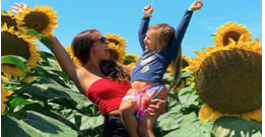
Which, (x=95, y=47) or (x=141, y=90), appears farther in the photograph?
(x=95, y=47)

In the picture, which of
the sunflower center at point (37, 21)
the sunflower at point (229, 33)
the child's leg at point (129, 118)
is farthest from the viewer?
the sunflower at point (229, 33)

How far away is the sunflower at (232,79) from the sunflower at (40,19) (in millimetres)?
1756

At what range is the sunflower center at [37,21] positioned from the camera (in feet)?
11.9


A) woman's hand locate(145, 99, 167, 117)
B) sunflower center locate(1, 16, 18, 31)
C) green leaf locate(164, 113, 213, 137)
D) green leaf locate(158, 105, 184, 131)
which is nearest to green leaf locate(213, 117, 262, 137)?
green leaf locate(164, 113, 213, 137)

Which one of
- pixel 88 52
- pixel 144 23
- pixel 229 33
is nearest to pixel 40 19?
pixel 88 52

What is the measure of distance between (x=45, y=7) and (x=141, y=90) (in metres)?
1.65

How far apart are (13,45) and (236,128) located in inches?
67.9

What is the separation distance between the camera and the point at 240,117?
2.55 m

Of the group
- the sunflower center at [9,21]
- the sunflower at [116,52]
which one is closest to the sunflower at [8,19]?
the sunflower center at [9,21]

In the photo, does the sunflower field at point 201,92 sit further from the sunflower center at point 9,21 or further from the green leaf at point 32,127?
the sunflower center at point 9,21

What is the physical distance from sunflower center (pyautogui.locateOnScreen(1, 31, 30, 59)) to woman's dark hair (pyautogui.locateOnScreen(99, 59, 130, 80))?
77 cm

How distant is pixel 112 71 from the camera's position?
3.52 meters

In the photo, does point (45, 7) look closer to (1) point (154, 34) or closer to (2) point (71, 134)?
(1) point (154, 34)

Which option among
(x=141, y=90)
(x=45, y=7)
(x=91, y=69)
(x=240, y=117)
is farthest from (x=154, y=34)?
(x=45, y=7)
